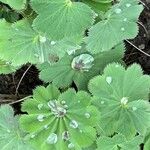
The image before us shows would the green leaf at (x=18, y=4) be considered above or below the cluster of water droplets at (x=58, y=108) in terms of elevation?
above

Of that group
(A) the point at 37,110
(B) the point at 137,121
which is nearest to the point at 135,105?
(B) the point at 137,121

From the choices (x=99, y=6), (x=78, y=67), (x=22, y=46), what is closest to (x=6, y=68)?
(x=22, y=46)

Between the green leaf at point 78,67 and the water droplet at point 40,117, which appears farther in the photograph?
the green leaf at point 78,67

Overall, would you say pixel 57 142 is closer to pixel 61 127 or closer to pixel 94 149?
pixel 61 127

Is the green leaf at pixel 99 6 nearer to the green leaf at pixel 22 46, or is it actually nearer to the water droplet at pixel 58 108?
the green leaf at pixel 22 46

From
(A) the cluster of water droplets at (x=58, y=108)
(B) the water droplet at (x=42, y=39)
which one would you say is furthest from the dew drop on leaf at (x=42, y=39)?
(A) the cluster of water droplets at (x=58, y=108)
